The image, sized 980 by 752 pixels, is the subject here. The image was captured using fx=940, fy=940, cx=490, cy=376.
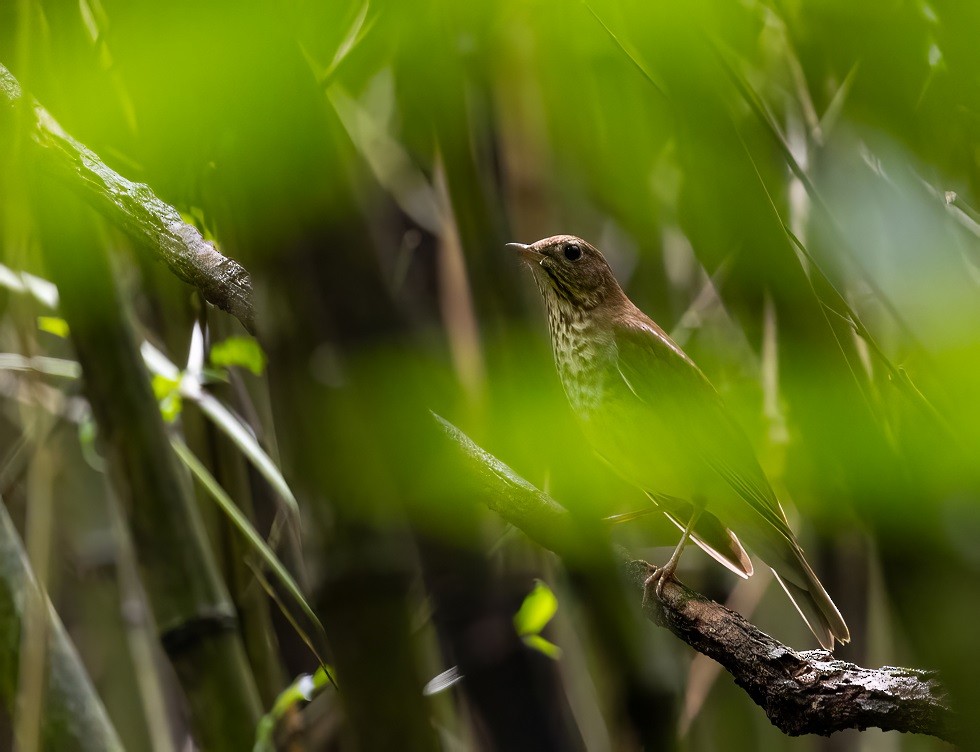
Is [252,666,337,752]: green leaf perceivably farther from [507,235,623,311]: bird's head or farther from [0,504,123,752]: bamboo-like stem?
[507,235,623,311]: bird's head

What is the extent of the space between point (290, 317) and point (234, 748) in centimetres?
84

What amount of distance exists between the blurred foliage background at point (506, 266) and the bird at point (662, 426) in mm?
80

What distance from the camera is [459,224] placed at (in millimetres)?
937

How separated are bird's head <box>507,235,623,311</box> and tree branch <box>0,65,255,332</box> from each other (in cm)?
73

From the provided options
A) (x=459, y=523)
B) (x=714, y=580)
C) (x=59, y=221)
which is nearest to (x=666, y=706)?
(x=459, y=523)

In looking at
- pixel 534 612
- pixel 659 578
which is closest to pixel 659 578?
pixel 659 578

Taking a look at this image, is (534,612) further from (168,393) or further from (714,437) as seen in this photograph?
(168,393)

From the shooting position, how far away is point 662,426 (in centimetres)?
108

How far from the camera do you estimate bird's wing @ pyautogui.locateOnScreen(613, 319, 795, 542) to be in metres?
0.95

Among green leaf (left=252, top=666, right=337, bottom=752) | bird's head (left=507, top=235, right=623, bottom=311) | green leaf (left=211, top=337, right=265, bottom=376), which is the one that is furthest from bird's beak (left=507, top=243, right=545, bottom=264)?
green leaf (left=252, top=666, right=337, bottom=752)

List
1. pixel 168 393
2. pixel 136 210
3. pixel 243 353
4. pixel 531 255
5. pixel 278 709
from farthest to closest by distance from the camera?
pixel 531 255
pixel 168 393
pixel 278 709
pixel 243 353
pixel 136 210

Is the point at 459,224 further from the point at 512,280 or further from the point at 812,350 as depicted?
the point at 812,350

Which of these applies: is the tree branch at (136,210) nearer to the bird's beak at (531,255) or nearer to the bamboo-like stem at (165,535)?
the bamboo-like stem at (165,535)

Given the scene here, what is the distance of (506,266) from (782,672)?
1.76ft
